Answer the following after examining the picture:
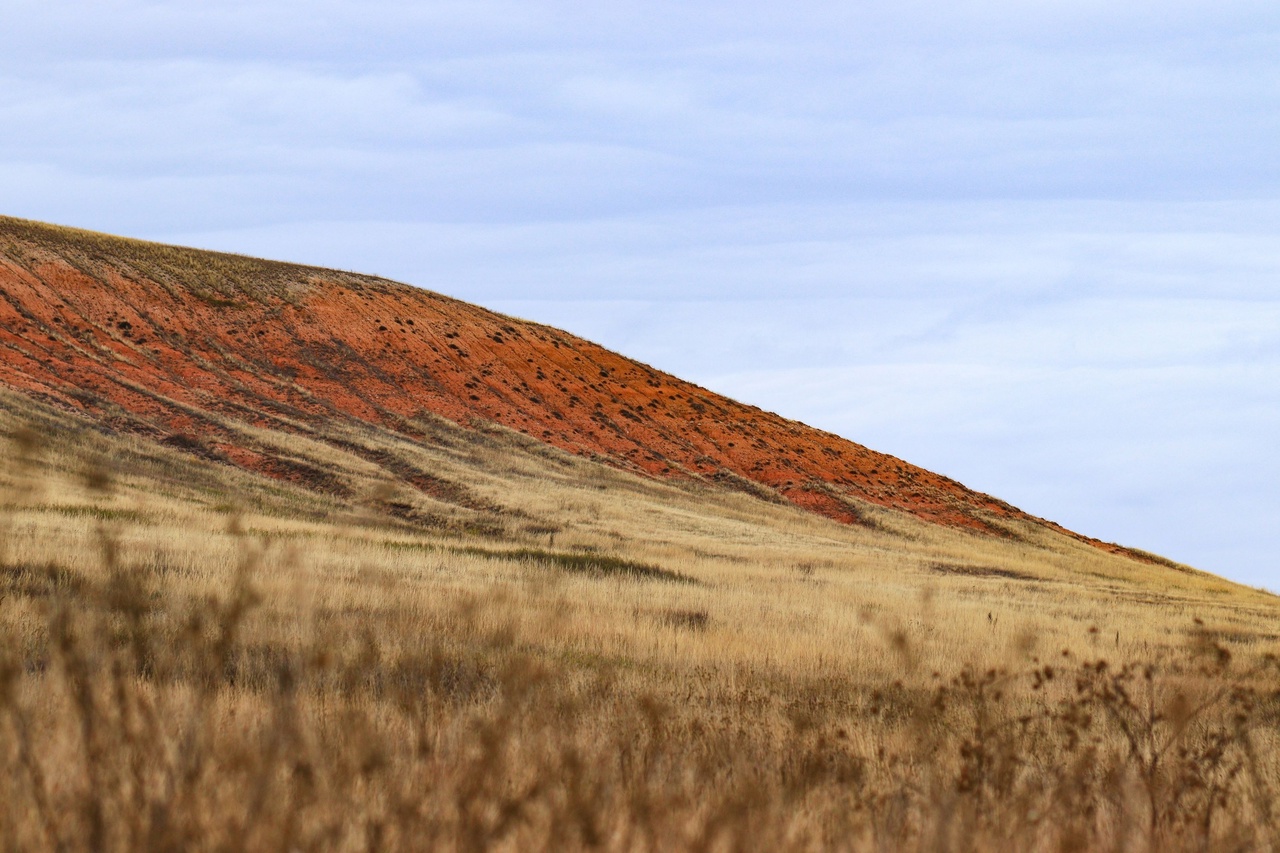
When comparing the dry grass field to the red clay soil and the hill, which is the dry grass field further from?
the red clay soil

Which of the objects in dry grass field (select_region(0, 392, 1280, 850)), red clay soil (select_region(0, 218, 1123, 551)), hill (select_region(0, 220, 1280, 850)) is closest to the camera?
dry grass field (select_region(0, 392, 1280, 850))

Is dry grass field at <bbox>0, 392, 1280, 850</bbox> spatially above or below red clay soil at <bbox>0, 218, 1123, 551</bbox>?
below

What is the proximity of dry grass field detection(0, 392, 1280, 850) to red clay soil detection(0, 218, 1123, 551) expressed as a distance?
26509 millimetres

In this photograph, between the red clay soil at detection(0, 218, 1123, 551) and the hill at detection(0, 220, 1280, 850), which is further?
the red clay soil at detection(0, 218, 1123, 551)

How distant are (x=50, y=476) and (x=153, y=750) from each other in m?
21.7

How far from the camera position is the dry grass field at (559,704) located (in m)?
4.31

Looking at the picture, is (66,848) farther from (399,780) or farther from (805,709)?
(805,709)

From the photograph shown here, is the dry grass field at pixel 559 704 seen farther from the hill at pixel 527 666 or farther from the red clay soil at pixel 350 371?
the red clay soil at pixel 350 371

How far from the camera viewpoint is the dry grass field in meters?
4.31

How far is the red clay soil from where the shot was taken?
45812 millimetres

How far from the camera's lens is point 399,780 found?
4938 millimetres

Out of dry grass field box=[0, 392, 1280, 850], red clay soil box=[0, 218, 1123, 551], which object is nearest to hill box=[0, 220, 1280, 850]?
dry grass field box=[0, 392, 1280, 850]

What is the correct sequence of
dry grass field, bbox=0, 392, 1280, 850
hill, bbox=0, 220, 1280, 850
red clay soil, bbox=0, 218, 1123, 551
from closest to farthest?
1. dry grass field, bbox=0, 392, 1280, 850
2. hill, bbox=0, 220, 1280, 850
3. red clay soil, bbox=0, 218, 1123, 551

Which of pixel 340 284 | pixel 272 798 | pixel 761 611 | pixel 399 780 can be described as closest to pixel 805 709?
pixel 399 780
